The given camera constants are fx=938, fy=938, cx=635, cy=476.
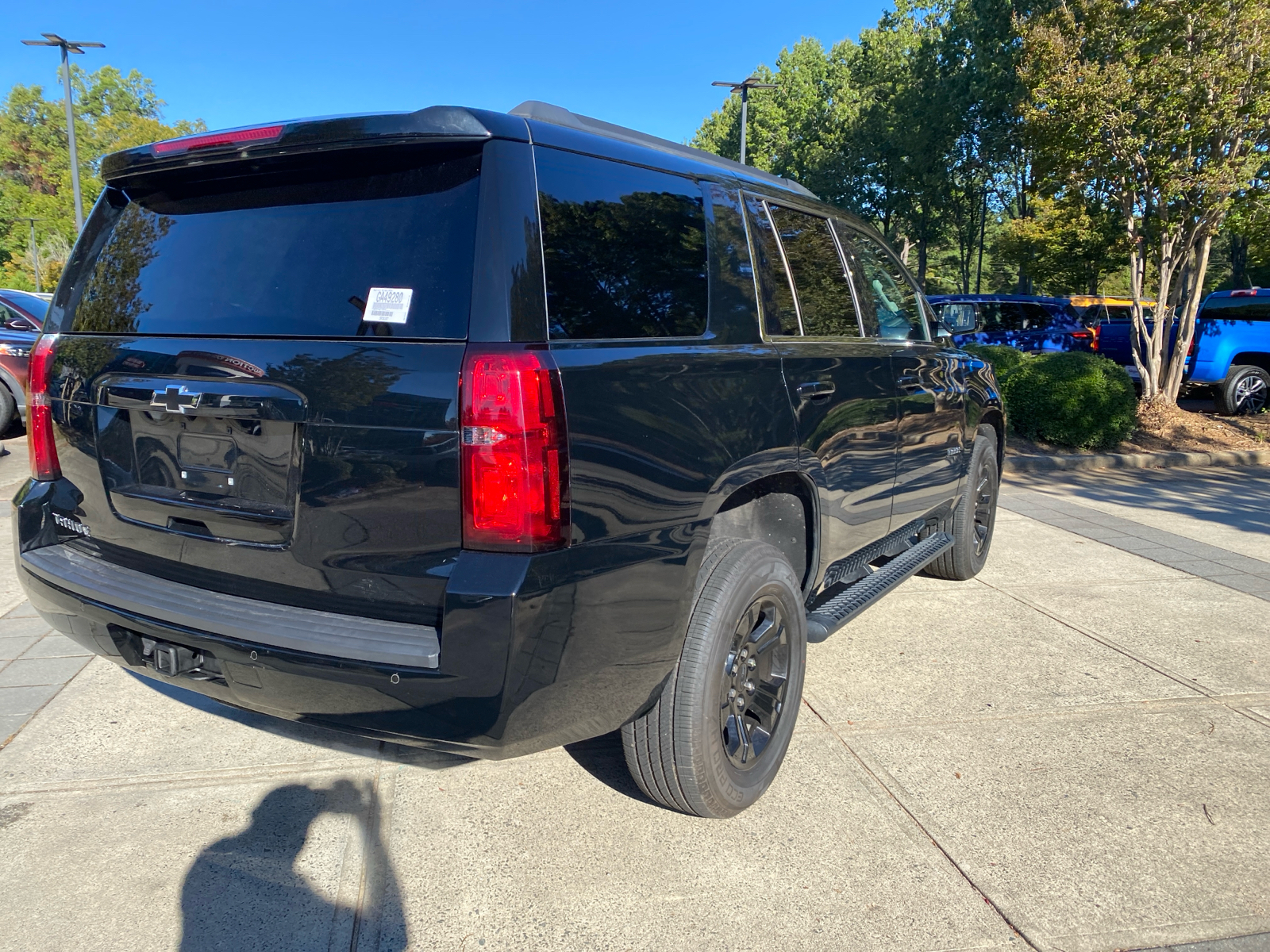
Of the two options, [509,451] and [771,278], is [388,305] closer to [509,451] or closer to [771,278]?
[509,451]

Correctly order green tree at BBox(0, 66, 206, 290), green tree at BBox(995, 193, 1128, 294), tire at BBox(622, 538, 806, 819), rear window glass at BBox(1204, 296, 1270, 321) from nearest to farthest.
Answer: tire at BBox(622, 538, 806, 819) < green tree at BBox(995, 193, 1128, 294) < rear window glass at BBox(1204, 296, 1270, 321) < green tree at BBox(0, 66, 206, 290)

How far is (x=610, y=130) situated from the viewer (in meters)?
2.79

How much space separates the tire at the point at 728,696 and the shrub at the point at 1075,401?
8008 millimetres

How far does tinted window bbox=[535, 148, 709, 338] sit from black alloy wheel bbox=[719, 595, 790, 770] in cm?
94

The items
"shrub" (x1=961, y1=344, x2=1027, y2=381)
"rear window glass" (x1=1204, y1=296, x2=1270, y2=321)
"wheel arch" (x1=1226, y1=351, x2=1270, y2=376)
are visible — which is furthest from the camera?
"rear window glass" (x1=1204, y1=296, x2=1270, y2=321)

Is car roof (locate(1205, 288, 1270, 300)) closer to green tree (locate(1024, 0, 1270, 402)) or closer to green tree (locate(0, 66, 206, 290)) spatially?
green tree (locate(1024, 0, 1270, 402))

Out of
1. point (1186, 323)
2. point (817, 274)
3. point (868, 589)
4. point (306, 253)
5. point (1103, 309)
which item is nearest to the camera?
point (306, 253)

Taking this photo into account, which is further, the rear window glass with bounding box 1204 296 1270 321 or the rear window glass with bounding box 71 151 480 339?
the rear window glass with bounding box 1204 296 1270 321

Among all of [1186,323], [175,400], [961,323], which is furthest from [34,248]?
[175,400]

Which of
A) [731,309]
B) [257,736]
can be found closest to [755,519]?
[731,309]

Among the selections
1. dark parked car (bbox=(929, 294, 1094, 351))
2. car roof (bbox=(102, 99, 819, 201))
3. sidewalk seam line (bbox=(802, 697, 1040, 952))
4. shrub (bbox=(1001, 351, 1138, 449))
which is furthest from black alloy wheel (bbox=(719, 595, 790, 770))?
dark parked car (bbox=(929, 294, 1094, 351))

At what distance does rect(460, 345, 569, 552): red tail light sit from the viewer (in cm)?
206

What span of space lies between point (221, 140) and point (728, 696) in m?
2.05

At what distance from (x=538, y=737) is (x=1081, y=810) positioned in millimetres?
1832
